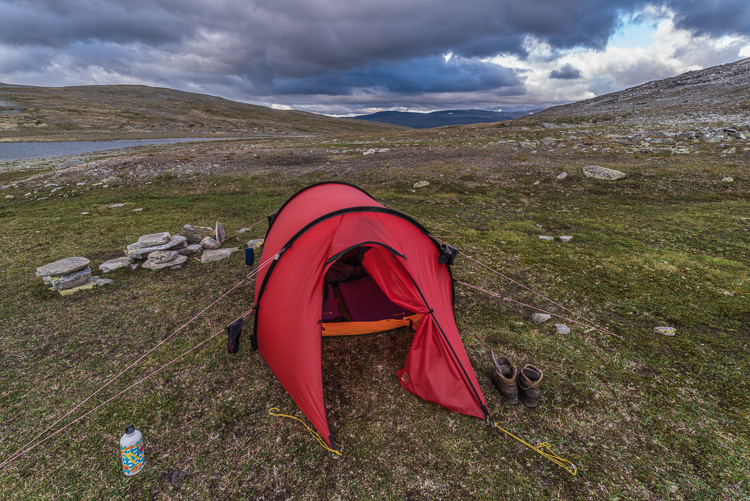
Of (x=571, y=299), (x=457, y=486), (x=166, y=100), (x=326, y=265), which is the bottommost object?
(x=457, y=486)

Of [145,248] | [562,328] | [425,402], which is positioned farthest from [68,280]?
[562,328]

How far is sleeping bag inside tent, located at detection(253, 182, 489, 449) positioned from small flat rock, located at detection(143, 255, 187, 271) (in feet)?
15.0

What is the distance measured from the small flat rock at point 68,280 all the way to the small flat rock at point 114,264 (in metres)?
0.71

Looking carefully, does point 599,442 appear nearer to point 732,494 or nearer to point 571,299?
point 732,494

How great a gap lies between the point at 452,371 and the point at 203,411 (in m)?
4.29

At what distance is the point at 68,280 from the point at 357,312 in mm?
8211

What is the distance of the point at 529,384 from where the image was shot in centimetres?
500

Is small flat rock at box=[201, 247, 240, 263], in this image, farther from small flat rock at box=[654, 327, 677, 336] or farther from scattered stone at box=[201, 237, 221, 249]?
small flat rock at box=[654, 327, 677, 336]

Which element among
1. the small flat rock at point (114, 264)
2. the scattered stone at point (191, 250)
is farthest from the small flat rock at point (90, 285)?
the scattered stone at point (191, 250)

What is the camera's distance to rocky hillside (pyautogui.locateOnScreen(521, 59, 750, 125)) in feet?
122

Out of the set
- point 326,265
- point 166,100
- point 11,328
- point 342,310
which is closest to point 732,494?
point 326,265

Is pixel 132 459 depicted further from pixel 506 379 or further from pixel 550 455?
pixel 550 455

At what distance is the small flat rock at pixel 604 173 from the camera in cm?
1727

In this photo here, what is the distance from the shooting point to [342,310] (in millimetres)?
7504
